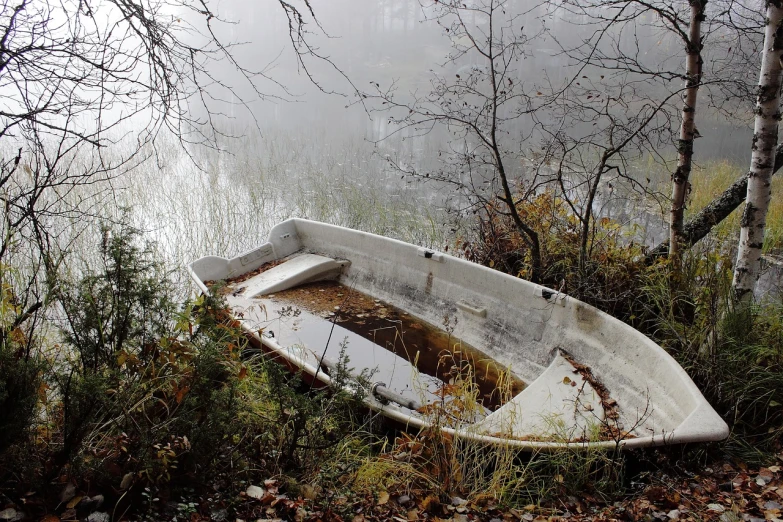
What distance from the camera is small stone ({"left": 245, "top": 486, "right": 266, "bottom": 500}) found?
2037mm

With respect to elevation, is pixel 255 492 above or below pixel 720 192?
below

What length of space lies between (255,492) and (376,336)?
238cm

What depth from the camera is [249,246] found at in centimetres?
686

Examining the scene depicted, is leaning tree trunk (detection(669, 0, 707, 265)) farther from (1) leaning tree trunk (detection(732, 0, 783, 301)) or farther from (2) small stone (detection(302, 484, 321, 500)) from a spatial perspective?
(2) small stone (detection(302, 484, 321, 500))

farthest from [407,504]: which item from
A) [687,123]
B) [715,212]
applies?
[715,212]

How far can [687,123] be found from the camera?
12.8ft

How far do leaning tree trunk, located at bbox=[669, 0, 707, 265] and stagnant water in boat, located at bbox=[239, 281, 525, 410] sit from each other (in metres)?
1.65

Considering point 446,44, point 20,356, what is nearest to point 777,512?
point 20,356

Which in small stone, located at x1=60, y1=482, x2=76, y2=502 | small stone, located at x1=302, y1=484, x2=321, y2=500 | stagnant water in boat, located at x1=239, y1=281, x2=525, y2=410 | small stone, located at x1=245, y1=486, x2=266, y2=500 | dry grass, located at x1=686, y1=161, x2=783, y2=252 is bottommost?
stagnant water in boat, located at x1=239, y1=281, x2=525, y2=410

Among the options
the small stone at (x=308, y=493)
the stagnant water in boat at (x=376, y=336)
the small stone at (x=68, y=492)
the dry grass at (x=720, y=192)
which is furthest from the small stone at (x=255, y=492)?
the dry grass at (x=720, y=192)

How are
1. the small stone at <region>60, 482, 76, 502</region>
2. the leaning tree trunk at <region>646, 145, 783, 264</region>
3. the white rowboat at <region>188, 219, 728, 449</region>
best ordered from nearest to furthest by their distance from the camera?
the small stone at <region>60, 482, 76, 502</region>, the white rowboat at <region>188, 219, 728, 449</region>, the leaning tree trunk at <region>646, 145, 783, 264</region>

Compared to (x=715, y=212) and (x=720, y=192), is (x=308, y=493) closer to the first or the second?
(x=715, y=212)

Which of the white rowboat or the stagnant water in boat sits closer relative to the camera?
the white rowboat

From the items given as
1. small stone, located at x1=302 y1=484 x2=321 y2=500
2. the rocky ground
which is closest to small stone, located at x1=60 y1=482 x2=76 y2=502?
the rocky ground
